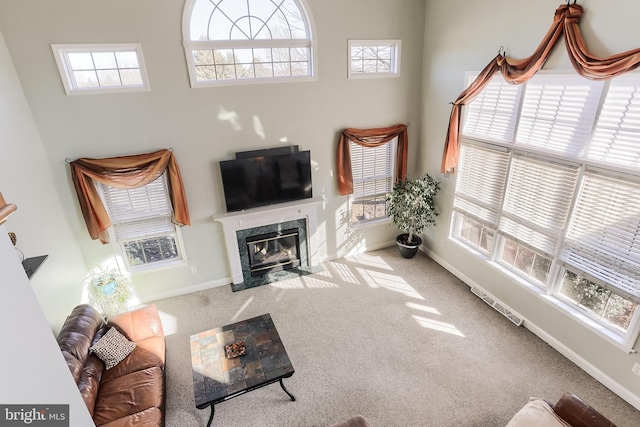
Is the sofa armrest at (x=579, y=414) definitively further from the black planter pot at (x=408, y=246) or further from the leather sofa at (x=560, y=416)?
the black planter pot at (x=408, y=246)

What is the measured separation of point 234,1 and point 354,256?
4.17 meters

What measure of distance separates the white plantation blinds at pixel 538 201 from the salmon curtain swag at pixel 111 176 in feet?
13.7

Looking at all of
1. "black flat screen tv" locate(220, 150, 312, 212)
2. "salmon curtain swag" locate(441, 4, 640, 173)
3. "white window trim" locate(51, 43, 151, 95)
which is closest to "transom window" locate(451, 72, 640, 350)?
"salmon curtain swag" locate(441, 4, 640, 173)

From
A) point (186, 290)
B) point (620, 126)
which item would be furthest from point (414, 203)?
point (186, 290)

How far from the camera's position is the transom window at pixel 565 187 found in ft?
10.0

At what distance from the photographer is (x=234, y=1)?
4.18 meters

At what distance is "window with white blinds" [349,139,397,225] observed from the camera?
216 inches

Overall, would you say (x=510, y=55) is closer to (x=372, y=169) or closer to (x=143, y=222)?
(x=372, y=169)

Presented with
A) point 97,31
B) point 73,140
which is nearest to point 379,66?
point 97,31

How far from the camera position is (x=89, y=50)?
3779 mm

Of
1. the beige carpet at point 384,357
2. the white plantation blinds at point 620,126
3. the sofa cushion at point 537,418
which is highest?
the white plantation blinds at point 620,126

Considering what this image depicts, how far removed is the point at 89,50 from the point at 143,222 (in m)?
2.11

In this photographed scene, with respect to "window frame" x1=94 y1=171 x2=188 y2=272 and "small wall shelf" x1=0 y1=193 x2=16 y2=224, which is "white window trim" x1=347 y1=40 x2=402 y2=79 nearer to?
"window frame" x1=94 y1=171 x2=188 y2=272

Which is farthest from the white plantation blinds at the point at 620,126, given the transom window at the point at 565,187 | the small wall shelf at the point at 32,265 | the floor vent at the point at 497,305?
the small wall shelf at the point at 32,265
